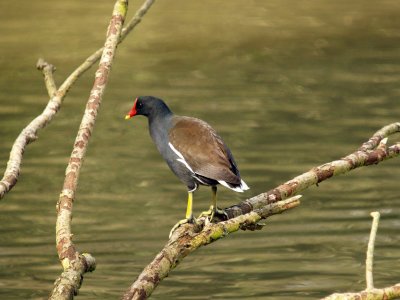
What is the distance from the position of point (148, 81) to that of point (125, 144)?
2.55 meters

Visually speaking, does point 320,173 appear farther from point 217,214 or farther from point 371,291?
point 371,291

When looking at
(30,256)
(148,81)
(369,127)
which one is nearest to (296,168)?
(369,127)

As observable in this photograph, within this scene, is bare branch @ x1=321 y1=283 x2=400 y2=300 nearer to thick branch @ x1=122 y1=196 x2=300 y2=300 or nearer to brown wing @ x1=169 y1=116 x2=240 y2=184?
thick branch @ x1=122 y1=196 x2=300 y2=300

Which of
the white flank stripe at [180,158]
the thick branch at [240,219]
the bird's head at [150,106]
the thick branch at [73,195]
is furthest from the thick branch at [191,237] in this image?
the bird's head at [150,106]

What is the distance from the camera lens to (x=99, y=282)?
24.4ft

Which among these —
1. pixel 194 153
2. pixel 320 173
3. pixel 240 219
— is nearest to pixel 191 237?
pixel 240 219

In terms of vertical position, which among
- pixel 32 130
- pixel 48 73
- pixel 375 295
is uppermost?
pixel 48 73

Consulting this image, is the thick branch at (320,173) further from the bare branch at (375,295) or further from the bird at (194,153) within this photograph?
the bare branch at (375,295)

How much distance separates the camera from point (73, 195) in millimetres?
4023

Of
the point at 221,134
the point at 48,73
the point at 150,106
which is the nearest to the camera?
the point at 150,106

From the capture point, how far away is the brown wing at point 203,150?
4395 millimetres

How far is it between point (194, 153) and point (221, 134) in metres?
6.29

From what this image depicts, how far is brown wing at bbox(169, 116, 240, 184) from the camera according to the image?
439cm

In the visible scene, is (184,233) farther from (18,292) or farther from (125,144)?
(125,144)
